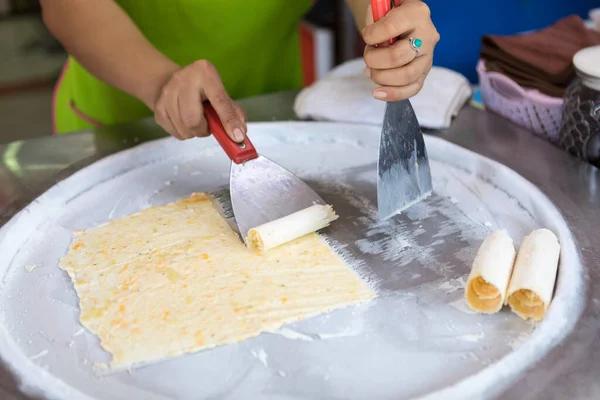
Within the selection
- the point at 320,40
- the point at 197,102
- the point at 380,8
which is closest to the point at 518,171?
the point at 380,8

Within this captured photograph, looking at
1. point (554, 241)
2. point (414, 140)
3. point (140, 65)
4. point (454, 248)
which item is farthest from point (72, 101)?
point (554, 241)

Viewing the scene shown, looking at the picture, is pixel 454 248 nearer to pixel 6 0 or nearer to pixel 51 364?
pixel 51 364

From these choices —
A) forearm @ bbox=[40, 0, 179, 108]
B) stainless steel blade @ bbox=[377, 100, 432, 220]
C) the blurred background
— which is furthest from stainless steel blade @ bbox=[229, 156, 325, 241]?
the blurred background

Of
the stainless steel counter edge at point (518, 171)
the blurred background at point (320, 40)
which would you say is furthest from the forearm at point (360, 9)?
the blurred background at point (320, 40)

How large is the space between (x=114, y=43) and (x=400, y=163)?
561 millimetres

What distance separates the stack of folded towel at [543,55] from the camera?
1131mm

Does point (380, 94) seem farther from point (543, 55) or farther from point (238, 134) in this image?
point (543, 55)

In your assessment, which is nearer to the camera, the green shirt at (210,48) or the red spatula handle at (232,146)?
the red spatula handle at (232,146)

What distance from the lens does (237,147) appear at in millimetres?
951

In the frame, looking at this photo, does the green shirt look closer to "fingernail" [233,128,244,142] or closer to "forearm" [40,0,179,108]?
"forearm" [40,0,179,108]

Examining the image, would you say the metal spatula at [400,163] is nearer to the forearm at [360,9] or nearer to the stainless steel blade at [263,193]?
the stainless steel blade at [263,193]

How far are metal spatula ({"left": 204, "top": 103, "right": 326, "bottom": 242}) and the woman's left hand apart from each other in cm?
19

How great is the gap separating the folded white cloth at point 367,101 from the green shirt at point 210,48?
0.19 metres

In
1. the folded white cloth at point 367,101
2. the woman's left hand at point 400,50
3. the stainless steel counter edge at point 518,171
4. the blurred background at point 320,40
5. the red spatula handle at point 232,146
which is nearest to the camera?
the stainless steel counter edge at point 518,171
